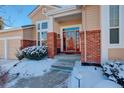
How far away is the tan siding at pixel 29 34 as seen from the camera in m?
11.6

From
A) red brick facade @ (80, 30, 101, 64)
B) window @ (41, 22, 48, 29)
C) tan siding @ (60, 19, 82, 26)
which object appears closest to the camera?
red brick facade @ (80, 30, 101, 64)

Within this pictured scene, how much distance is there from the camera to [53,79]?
21.0ft

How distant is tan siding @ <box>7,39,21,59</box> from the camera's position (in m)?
10.7

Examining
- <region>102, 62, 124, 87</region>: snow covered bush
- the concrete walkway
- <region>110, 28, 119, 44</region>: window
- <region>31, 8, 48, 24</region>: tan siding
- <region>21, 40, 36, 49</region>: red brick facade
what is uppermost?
<region>31, 8, 48, 24</region>: tan siding

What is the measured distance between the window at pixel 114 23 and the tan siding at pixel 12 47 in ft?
21.4

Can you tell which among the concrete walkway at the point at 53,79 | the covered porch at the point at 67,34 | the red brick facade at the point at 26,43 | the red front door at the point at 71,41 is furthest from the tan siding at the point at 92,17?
the red brick facade at the point at 26,43

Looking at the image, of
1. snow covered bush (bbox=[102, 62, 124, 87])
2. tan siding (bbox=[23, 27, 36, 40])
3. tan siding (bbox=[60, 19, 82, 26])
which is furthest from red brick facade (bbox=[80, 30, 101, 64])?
tan siding (bbox=[23, 27, 36, 40])

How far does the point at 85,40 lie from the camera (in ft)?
23.6

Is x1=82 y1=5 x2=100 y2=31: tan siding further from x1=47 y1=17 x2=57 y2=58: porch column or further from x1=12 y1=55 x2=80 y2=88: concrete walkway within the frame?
x1=47 y1=17 x2=57 y2=58: porch column

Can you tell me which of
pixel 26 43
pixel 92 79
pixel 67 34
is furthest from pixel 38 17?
pixel 92 79

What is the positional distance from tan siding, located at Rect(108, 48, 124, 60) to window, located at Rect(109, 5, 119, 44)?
0.28 m
